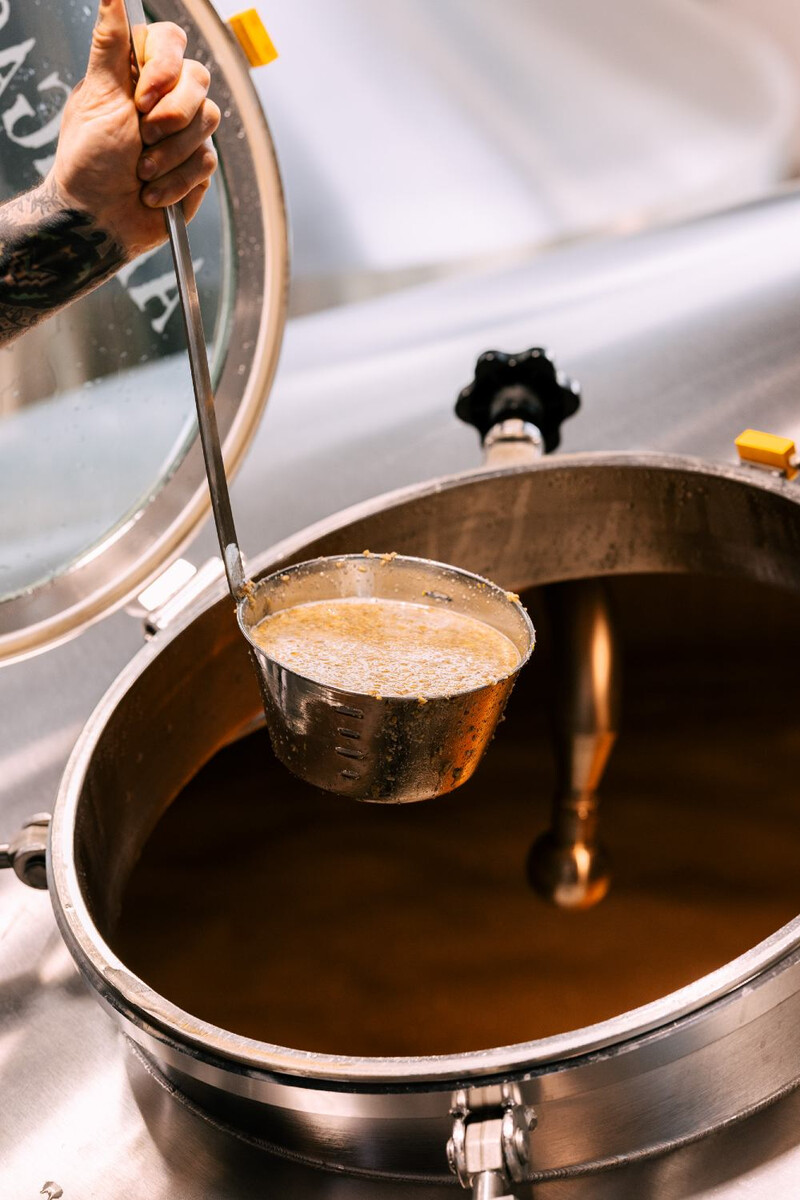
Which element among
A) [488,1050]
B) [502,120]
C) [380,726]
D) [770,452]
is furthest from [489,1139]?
[502,120]

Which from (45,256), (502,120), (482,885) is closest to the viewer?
(45,256)

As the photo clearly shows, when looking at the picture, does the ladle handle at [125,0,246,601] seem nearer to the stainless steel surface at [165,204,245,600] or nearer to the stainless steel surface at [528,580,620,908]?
the stainless steel surface at [165,204,245,600]

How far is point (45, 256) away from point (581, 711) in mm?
579

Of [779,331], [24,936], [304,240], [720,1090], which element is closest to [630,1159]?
[720,1090]

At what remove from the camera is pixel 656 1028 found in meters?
0.58

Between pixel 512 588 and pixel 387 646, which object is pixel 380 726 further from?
pixel 512 588

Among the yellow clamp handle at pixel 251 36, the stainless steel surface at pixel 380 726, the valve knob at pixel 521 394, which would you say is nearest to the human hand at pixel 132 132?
the yellow clamp handle at pixel 251 36

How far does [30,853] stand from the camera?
764 mm

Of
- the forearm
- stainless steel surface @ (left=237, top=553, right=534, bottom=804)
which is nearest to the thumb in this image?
the forearm

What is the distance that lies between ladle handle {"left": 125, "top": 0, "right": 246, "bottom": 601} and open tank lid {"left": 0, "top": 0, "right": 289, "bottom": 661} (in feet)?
0.70

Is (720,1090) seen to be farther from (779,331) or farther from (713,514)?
(779,331)

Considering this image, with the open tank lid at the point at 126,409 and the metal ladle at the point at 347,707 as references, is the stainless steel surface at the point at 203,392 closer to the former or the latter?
the metal ladle at the point at 347,707

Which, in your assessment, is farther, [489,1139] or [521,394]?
[521,394]

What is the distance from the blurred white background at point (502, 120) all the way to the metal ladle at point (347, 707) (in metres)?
1.04
